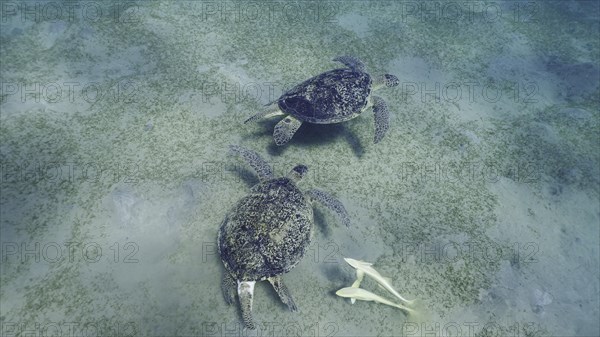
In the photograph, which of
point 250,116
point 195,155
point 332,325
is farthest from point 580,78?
point 195,155

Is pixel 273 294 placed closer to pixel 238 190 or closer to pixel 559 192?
pixel 238 190

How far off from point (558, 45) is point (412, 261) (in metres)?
7.14

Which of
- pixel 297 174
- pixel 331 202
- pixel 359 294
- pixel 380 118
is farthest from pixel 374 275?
pixel 380 118

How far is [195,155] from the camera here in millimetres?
5281

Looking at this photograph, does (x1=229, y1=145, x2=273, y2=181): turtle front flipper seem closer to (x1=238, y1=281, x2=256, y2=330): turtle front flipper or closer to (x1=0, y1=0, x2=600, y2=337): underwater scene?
(x1=0, y1=0, x2=600, y2=337): underwater scene

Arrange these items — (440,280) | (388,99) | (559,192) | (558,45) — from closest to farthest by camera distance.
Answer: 1. (440,280)
2. (559,192)
3. (388,99)
4. (558,45)

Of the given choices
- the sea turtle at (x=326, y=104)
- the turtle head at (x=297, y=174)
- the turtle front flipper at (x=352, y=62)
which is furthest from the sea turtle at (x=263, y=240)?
the turtle front flipper at (x=352, y=62)

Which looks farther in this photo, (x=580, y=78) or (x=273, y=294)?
(x=580, y=78)

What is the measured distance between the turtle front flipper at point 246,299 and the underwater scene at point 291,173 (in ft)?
0.10

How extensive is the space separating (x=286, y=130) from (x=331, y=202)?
1481 mm

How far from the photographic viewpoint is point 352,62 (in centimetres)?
658

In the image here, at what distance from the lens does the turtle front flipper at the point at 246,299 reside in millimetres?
3617

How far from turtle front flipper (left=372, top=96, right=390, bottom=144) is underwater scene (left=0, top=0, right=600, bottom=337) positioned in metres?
0.03

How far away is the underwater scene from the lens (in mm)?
3934
